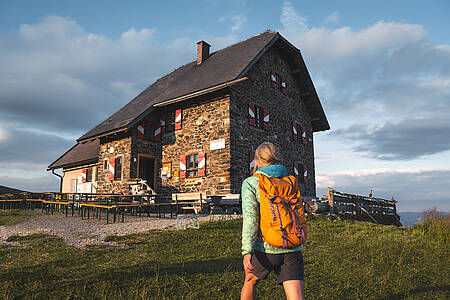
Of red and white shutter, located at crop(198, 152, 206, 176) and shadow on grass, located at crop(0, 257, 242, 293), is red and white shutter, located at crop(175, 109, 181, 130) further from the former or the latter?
shadow on grass, located at crop(0, 257, 242, 293)

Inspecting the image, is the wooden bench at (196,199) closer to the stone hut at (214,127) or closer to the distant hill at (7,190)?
the stone hut at (214,127)

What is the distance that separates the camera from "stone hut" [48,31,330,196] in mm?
13195

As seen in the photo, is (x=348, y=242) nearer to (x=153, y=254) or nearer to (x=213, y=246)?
→ (x=213, y=246)

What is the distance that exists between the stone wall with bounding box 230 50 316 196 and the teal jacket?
10.2m

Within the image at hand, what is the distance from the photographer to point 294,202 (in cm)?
243

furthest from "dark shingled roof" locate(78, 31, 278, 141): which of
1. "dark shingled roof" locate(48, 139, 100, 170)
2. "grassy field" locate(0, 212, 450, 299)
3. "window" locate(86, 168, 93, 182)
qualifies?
"grassy field" locate(0, 212, 450, 299)

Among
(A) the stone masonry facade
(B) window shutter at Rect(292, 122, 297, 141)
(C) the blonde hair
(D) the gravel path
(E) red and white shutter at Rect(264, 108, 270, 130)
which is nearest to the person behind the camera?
(C) the blonde hair

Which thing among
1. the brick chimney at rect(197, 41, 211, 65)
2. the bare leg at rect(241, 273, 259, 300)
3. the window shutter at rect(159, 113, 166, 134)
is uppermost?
the brick chimney at rect(197, 41, 211, 65)

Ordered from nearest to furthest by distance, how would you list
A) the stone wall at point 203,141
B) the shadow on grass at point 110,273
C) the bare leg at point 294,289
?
1. the bare leg at point 294,289
2. the shadow on grass at point 110,273
3. the stone wall at point 203,141

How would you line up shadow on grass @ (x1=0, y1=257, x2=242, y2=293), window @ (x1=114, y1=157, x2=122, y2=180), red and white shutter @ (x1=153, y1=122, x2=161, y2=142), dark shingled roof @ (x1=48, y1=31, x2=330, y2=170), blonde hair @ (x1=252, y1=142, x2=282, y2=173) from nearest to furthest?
blonde hair @ (x1=252, y1=142, x2=282, y2=173) → shadow on grass @ (x1=0, y1=257, x2=242, y2=293) → dark shingled roof @ (x1=48, y1=31, x2=330, y2=170) → window @ (x1=114, y1=157, x2=122, y2=180) → red and white shutter @ (x1=153, y1=122, x2=161, y2=142)

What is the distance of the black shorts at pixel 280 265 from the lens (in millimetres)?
2283

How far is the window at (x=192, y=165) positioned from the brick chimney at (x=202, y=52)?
22.0ft

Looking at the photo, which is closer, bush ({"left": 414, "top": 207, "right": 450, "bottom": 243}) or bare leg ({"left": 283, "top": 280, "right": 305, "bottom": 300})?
bare leg ({"left": 283, "top": 280, "right": 305, "bottom": 300})

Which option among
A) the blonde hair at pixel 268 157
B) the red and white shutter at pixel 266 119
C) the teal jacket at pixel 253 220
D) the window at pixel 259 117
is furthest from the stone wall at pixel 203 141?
the teal jacket at pixel 253 220
